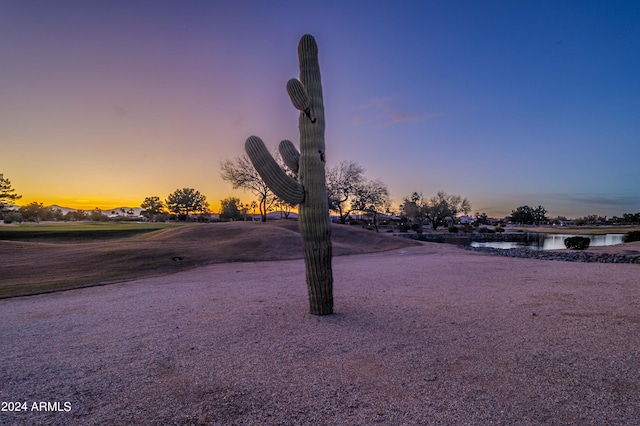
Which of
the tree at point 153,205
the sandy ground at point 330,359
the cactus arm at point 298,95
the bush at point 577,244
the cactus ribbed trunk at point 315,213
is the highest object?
the tree at point 153,205

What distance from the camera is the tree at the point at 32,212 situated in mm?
51375

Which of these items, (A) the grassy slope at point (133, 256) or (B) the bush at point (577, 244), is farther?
(B) the bush at point (577, 244)

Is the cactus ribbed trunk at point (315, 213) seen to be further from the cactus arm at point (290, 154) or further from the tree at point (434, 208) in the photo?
the tree at point (434, 208)

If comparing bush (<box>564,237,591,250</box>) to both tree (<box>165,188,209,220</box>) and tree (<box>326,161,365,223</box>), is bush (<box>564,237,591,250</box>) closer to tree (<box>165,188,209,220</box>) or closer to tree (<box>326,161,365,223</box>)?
Answer: tree (<box>326,161,365,223</box>)

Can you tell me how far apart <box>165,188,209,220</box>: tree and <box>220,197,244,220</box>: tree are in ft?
53.5

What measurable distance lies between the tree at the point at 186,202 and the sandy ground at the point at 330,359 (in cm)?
7869

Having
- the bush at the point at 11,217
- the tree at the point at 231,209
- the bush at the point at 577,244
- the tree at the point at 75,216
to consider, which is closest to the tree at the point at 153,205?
the tree at the point at 75,216

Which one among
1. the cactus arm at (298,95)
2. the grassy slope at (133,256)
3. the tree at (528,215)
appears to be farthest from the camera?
the tree at (528,215)

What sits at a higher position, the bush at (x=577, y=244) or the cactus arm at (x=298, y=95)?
the cactus arm at (x=298, y=95)

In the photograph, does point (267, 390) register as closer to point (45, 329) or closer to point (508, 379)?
point (508, 379)

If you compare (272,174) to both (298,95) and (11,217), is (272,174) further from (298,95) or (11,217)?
(11,217)

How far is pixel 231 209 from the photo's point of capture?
6425 cm

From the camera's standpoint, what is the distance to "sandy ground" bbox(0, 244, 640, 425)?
9.33 feet

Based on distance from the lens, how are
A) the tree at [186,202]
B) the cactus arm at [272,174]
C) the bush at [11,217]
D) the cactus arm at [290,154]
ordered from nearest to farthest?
the cactus arm at [272,174]
the cactus arm at [290,154]
the bush at [11,217]
the tree at [186,202]
